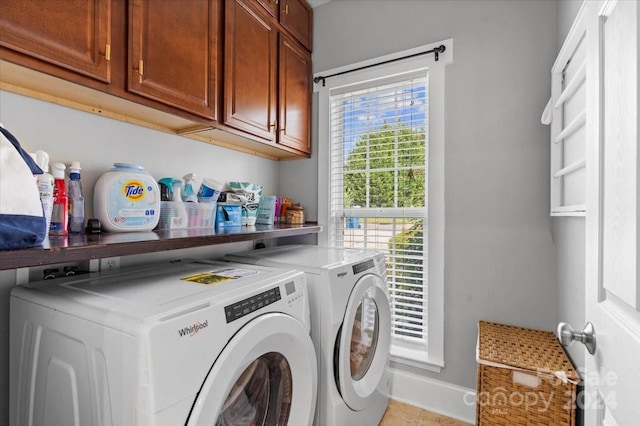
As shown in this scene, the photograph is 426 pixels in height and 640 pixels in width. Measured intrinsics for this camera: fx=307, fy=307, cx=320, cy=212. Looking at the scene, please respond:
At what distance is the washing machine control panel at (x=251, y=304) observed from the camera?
89 centimetres

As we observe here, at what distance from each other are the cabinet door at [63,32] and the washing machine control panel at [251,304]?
0.97m

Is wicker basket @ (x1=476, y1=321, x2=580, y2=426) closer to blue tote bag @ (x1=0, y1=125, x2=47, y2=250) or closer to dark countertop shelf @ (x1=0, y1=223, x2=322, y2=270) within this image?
dark countertop shelf @ (x1=0, y1=223, x2=322, y2=270)

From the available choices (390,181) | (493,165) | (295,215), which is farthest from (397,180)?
(295,215)

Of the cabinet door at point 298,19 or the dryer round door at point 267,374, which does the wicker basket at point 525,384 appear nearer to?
the dryer round door at point 267,374

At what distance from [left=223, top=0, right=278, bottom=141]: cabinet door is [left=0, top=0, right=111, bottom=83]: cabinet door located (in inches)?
23.3

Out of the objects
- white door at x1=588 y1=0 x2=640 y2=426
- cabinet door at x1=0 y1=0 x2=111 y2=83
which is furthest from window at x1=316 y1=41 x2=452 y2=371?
cabinet door at x1=0 y1=0 x2=111 y2=83

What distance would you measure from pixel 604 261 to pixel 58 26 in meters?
1.68

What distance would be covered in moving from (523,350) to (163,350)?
1648mm

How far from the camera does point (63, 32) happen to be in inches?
40.1

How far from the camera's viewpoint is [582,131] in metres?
1.23

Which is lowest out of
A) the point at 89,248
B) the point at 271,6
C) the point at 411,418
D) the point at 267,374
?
the point at 411,418

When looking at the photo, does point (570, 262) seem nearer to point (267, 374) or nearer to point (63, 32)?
point (267, 374)

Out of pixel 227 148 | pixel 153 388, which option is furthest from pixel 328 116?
pixel 153 388

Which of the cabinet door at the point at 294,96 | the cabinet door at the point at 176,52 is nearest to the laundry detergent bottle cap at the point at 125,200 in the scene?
the cabinet door at the point at 176,52
